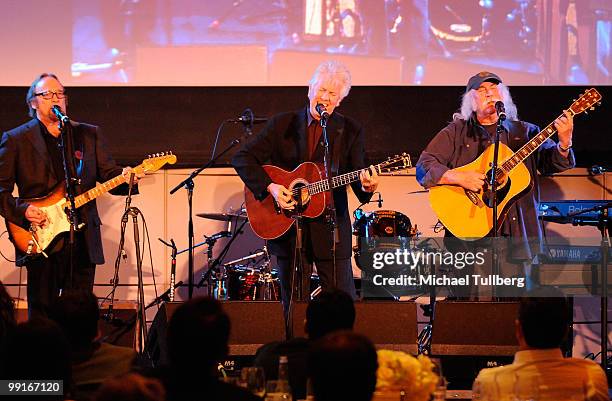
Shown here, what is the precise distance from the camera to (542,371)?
365 cm

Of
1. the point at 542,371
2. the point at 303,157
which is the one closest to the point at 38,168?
the point at 303,157

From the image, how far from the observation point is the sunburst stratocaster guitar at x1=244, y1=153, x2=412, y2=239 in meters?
6.43

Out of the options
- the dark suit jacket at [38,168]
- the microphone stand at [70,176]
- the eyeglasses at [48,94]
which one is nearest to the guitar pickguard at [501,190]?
the dark suit jacket at [38,168]

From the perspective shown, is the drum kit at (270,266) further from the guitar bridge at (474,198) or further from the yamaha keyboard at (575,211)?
the guitar bridge at (474,198)

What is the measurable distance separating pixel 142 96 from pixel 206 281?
1.84 meters

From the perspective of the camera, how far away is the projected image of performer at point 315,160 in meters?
6.34

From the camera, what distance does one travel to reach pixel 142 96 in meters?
8.84

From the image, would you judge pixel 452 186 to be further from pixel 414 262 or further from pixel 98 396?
pixel 98 396

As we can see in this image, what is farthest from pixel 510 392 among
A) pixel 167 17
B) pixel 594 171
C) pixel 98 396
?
pixel 167 17

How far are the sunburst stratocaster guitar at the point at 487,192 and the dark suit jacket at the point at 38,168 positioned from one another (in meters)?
2.33

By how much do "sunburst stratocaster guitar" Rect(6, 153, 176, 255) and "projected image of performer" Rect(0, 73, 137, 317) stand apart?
19 mm

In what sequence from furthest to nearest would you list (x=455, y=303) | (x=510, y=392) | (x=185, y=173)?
(x=185, y=173) < (x=455, y=303) < (x=510, y=392)

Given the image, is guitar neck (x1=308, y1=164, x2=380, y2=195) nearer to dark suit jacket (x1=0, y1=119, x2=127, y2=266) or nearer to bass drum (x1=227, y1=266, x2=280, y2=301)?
dark suit jacket (x1=0, y1=119, x2=127, y2=266)

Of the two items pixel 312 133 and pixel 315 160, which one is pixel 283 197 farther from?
pixel 312 133
